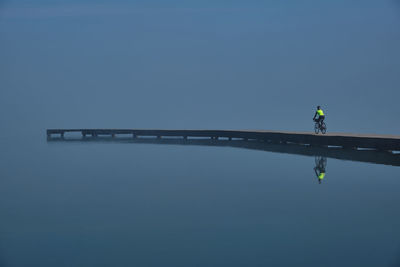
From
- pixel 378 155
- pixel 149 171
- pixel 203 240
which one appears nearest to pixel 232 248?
pixel 203 240

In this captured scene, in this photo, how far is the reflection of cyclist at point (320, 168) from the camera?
904 inches

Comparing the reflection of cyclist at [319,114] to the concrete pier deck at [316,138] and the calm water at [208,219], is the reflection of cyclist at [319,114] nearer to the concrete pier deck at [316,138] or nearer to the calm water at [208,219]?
the concrete pier deck at [316,138]

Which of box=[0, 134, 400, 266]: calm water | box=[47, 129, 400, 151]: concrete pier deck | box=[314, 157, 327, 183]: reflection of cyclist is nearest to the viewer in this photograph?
box=[0, 134, 400, 266]: calm water

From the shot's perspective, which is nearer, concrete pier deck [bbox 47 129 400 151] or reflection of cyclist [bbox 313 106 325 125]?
concrete pier deck [bbox 47 129 400 151]

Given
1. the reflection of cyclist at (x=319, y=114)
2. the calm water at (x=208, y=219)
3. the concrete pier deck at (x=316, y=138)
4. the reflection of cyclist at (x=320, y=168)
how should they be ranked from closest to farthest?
the calm water at (x=208, y=219) < the reflection of cyclist at (x=320, y=168) < the concrete pier deck at (x=316, y=138) < the reflection of cyclist at (x=319, y=114)

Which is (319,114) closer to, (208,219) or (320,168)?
(320,168)

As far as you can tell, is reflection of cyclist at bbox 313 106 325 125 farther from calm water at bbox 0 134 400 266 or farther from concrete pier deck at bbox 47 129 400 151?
calm water at bbox 0 134 400 266

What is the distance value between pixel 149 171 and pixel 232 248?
59.1 feet

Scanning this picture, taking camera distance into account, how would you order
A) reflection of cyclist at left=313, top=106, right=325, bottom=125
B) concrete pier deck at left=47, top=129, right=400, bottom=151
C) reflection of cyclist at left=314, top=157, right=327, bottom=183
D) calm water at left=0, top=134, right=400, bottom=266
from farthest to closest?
1. reflection of cyclist at left=313, top=106, right=325, bottom=125
2. concrete pier deck at left=47, top=129, right=400, bottom=151
3. reflection of cyclist at left=314, top=157, right=327, bottom=183
4. calm water at left=0, top=134, right=400, bottom=266

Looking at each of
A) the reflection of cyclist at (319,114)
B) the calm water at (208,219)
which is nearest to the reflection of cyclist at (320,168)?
the calm water at (208,219)

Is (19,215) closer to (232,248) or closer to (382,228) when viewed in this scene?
(232,248)

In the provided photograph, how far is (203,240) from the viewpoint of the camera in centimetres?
1221

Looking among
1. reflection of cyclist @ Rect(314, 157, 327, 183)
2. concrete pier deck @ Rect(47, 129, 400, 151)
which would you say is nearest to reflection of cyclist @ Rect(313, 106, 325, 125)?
concrete pier deck @ Rect(47, 129, 400, 151)

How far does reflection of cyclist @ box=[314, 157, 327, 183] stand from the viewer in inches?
904
